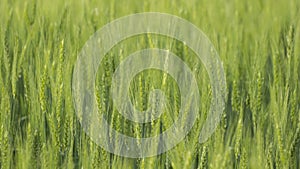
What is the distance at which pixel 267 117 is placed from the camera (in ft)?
5.26

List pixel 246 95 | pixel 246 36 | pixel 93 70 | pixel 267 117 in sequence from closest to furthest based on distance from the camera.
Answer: pixel 93 70 < pixel 267 117 < pixel 246 95 < pixel 246 36

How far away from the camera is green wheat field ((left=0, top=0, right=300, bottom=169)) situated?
1.27m

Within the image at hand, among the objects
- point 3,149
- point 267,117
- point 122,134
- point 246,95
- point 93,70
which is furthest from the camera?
point 246,95

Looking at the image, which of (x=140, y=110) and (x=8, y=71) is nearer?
(x=140, y=110)

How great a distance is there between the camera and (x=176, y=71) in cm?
157

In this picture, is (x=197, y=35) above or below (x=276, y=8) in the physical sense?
below

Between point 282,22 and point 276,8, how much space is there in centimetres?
28

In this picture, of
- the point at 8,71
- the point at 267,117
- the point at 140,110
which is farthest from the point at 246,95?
the point at 8,71

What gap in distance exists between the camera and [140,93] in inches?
53.0

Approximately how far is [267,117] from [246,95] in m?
0.13

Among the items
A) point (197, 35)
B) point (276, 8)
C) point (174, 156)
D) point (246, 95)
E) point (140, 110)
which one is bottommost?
point (174, 156)

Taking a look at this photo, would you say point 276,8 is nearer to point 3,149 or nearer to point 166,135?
point 166,135

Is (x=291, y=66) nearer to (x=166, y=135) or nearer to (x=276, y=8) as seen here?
(x=166, y=135)

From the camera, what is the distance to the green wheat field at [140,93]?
127 centimetres
